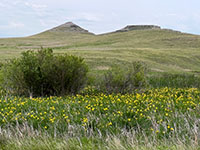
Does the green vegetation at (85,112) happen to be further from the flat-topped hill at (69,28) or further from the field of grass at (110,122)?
the flat-topped hill at (69,28)

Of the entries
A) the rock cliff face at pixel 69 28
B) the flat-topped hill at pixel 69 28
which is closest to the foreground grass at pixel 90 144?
the flat-topped hill at pixel 69 28

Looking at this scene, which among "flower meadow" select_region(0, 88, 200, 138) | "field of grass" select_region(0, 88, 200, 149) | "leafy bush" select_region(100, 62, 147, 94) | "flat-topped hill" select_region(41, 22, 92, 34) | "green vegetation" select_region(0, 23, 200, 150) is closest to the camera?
"green vegetation" select_region(0, 23, 200, 150)

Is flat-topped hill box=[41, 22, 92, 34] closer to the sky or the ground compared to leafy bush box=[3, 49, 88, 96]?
closer to the sky

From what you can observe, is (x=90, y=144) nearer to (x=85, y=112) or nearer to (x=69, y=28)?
(x=85, y=112)

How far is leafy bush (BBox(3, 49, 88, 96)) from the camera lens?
14.1 m

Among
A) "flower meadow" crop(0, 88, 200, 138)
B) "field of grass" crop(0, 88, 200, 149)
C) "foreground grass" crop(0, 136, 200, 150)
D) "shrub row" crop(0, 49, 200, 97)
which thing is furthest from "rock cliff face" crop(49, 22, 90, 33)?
"foreground grass" crop(0, 136, 200, 150)

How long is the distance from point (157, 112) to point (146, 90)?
5.90m

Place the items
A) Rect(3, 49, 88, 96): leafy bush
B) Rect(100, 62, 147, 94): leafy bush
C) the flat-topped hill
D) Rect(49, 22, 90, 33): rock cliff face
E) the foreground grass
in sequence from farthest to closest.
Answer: Rect(49, 22, 90, 33): rock cliff face → the flat-topped hill → Rect(100, 62, 147, 94): leafy bush → Rect(3, 49, 88, 96): leafy bush → the foreground grass

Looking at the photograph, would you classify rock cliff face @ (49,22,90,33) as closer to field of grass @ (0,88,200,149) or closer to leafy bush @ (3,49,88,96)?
leafy bush @ (3,49,88,96)

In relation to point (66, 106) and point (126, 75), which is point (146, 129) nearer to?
point (66, 106)

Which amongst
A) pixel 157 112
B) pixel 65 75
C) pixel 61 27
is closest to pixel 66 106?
pixel 157 112

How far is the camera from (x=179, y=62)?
4003 centimetres

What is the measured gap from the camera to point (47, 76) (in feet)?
46.4

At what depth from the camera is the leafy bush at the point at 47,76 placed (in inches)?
554
